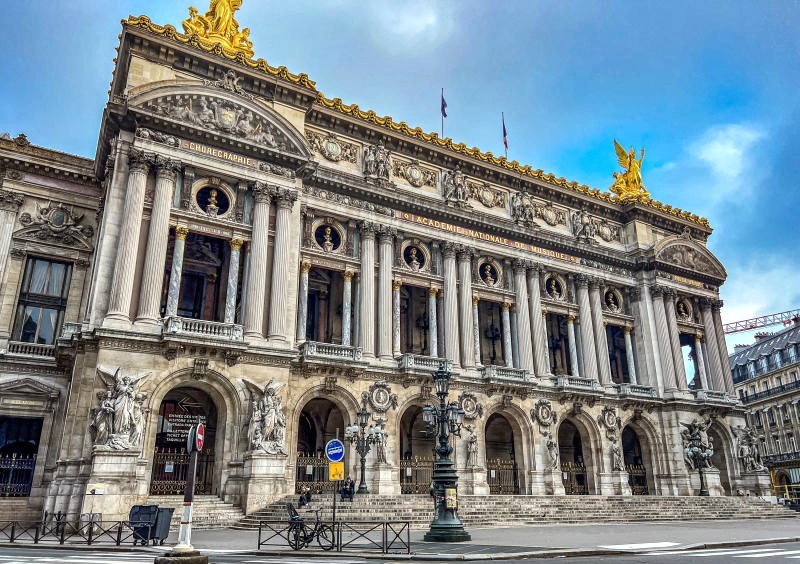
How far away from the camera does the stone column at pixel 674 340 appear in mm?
44719

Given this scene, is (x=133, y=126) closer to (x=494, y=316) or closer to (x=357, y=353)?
(x=357, y=353)

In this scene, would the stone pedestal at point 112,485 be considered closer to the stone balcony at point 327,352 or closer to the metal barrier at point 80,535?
the metal barrier at point 80,535

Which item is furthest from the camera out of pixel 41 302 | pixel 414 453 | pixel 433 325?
pixel 433 325

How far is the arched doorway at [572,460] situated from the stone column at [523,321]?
5.75m

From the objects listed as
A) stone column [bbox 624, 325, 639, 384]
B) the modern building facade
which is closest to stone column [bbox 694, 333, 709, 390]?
stone column [bbox 624, 325, 639, 384]

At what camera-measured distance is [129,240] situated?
2794 cm

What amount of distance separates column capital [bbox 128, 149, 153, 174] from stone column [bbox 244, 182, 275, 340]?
536 cm

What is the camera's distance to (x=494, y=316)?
43062mm

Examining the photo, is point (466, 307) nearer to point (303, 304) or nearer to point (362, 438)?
point (303, 304)

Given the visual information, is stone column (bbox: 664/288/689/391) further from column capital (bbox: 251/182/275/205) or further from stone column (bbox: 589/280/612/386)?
column capital (bbox: 251/182/275/205)

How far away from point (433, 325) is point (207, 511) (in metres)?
17.1

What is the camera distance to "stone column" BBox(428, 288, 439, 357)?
120 feet

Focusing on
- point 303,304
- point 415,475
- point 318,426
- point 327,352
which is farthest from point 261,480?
point 415,475

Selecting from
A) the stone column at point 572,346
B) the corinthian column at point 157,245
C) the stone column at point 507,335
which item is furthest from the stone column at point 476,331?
the corinthian column at point 157,245
